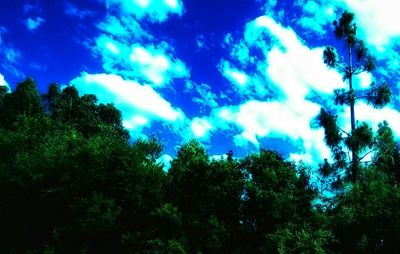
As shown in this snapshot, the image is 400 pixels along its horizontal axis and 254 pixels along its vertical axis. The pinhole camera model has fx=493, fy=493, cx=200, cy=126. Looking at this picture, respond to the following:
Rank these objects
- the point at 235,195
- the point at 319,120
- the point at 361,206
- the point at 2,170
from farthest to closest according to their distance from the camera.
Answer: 1. the point at 2,170
2. the point at 319,120
3. the point at 235,195
4. the point at 361,206

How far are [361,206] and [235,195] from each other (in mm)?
7174

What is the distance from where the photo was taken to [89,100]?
71062mm

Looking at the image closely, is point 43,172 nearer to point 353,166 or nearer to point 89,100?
point 353,166

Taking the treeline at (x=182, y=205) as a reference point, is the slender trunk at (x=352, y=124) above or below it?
above

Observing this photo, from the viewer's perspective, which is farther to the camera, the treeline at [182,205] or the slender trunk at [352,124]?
the slender trunk at [352,124]

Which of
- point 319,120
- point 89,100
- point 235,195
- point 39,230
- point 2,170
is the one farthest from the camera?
point 89,100

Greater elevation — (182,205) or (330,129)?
(330,129)

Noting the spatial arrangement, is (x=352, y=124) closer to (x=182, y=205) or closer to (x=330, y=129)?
(x=330, y=129)

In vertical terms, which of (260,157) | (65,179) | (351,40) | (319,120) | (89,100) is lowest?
(65,179)

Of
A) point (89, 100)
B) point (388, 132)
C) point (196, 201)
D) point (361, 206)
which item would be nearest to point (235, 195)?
point (196, 201)

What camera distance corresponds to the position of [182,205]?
98.3 ft

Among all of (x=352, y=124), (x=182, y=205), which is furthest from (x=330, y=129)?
(x=182, y=205)

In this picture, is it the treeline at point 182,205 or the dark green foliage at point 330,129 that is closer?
the treeline at point 182,205

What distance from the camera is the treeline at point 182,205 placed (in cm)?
2630
